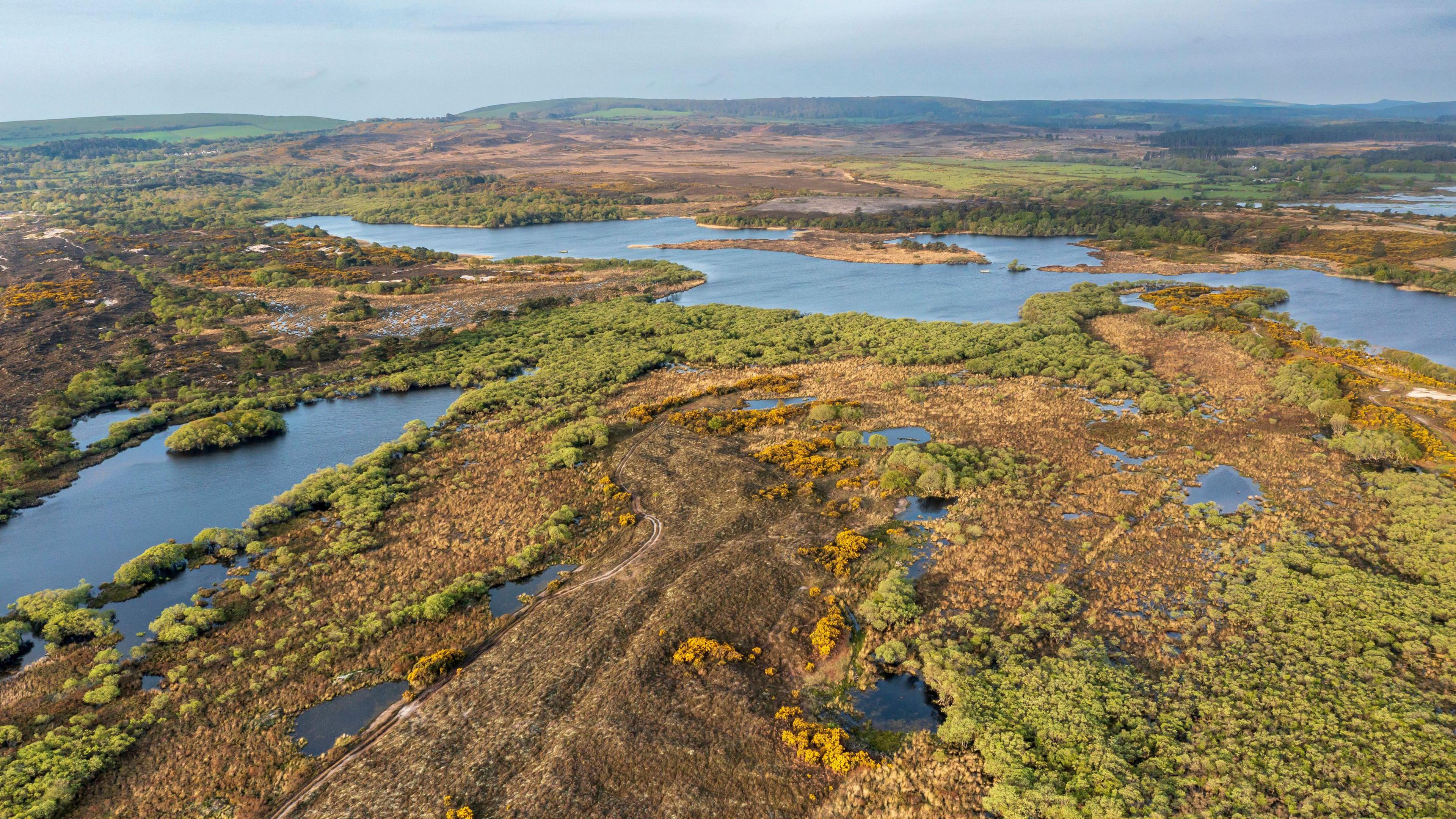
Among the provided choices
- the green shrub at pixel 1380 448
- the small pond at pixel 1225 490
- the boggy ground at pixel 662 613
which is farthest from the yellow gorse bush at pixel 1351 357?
the small pond at pixel 1225 490

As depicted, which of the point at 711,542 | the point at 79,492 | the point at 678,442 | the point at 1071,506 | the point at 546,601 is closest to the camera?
the point at 546,601

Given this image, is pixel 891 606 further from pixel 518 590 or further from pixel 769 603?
pixel 518 590

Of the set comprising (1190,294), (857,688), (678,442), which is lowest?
(857,688)

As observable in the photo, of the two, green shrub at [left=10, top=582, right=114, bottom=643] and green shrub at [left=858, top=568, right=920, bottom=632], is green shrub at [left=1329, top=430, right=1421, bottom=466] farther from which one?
green shrub at [left=10, top=582, right=114, bottom=643]

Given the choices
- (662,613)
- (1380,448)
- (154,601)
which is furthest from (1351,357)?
(154,601)

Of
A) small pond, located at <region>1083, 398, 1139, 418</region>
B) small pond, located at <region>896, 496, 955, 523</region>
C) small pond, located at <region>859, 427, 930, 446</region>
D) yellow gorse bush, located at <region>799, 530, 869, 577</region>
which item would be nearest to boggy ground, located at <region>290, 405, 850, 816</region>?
yellow gorse bush, located at <region>799, 530, 869, 577</region>

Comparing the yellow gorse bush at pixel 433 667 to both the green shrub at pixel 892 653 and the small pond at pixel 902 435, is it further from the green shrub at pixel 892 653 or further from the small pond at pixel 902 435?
the small pond at pixel 902 435

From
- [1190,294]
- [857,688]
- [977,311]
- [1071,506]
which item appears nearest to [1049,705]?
[857,688]

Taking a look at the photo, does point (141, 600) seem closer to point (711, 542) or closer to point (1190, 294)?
point (711, 542)
